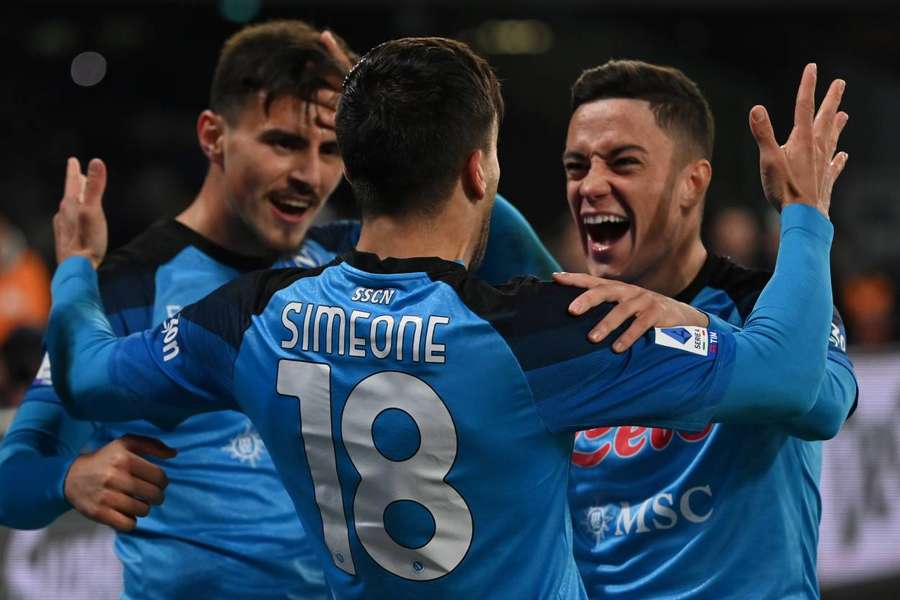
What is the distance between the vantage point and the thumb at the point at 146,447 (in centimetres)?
258

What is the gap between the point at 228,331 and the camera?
2.30 meters

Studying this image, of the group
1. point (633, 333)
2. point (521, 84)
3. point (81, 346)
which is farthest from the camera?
point (521, 84)

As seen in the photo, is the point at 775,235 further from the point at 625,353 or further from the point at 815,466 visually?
the point at 625,353

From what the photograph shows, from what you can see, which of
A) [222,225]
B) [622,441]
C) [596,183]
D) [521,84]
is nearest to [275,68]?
[222,225]

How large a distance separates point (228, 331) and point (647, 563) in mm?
1148

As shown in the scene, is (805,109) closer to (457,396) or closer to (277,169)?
(457,396)

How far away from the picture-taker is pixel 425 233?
2223 mm

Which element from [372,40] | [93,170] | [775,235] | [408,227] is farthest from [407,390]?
[372,40]

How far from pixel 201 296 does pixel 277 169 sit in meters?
0.41

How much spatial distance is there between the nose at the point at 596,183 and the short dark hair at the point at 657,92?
0.20m

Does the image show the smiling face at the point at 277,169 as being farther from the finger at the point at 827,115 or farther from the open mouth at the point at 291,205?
the finger at the point at 827,115

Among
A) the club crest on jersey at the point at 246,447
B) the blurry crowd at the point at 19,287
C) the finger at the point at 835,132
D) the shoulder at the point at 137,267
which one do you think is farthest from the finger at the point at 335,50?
the blurry crowd at the point at 19,287

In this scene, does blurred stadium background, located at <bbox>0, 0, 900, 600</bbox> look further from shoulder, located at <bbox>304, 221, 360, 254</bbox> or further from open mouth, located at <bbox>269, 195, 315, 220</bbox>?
open mouth, located at <bbox>269, 195, 315, 220</bbox>

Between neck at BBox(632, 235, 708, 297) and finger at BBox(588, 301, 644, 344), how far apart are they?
92cm
